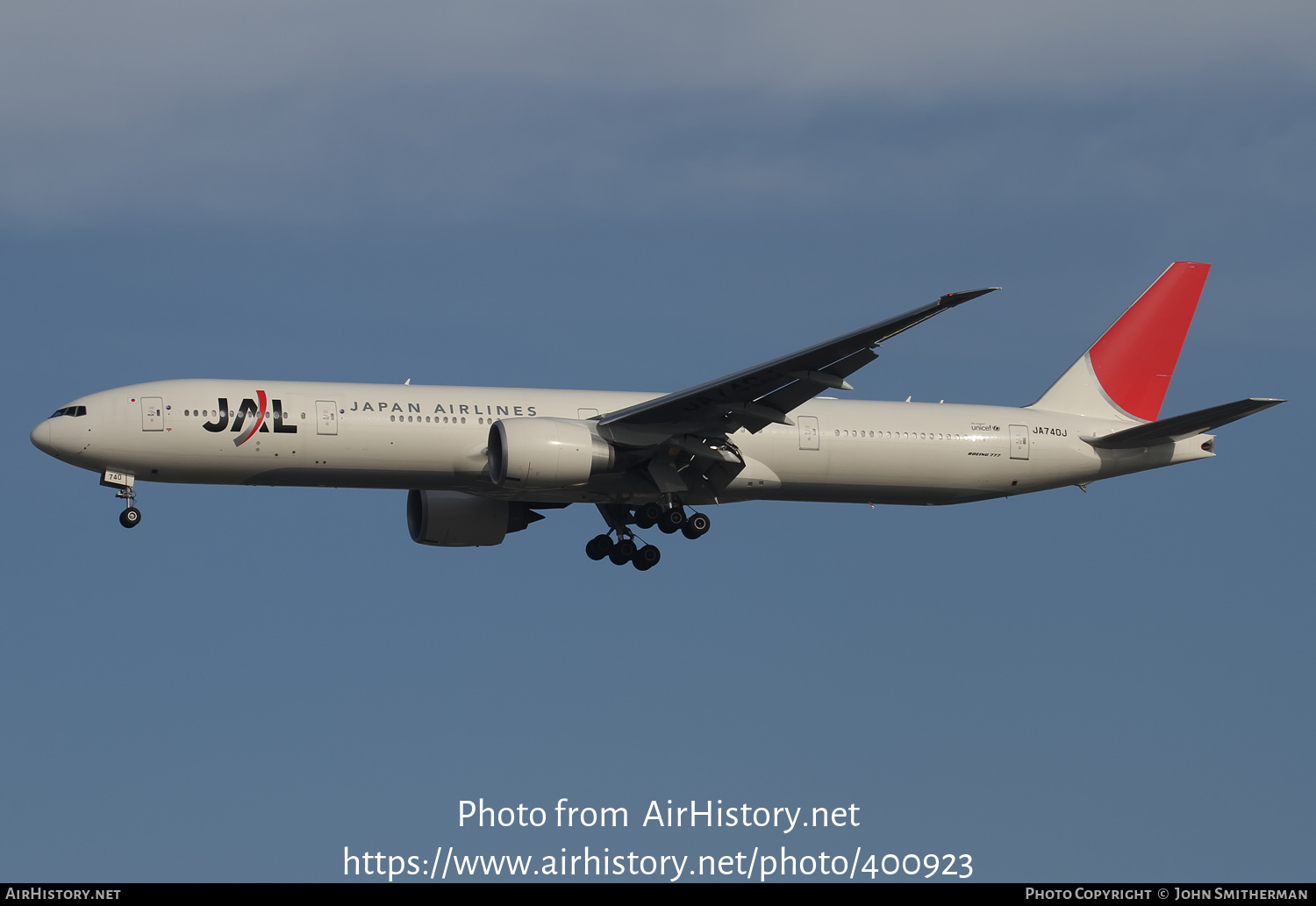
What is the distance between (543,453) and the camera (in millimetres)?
39750

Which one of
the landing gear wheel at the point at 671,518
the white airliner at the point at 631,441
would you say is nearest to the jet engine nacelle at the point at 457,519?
the white airliner at the point at 631,441

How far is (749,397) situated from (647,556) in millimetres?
6260

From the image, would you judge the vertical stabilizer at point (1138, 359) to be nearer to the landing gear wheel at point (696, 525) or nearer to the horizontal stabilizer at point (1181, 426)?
the horizontal stabilizer at point (1181, 426)

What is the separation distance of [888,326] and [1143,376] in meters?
14.8

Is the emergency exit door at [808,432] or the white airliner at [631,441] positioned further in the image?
the emergency exit door at [808,432]

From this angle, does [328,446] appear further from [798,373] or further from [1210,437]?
[1210,437]

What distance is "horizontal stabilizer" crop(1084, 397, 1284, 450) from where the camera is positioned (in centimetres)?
4128

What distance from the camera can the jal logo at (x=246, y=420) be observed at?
3953 centimetres

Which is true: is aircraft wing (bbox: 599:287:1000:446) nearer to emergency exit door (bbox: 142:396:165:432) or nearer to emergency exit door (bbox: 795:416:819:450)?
emergency exit door (bbox: 795:416:819:450)

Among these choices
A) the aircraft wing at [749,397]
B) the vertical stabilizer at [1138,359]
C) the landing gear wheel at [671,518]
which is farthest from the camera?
the vertical stabilizer at [1138,359]

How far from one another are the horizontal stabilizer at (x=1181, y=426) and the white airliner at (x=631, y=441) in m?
0.07

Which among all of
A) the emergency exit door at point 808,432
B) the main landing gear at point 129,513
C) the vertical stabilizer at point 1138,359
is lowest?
the main landing gear at point 129,513

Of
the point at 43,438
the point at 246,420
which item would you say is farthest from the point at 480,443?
the point at 43,438

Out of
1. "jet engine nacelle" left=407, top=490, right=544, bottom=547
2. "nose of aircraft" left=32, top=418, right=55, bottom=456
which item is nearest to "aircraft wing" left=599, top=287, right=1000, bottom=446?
"jet engine nacelle" left=407, top=490, right=544, bottom=547
